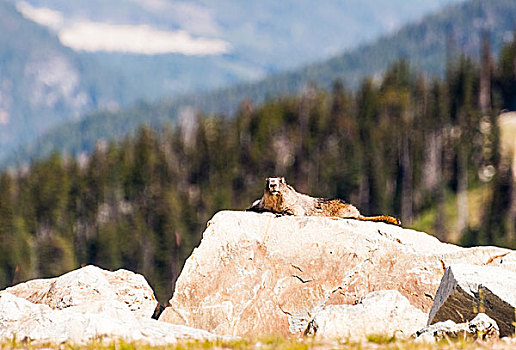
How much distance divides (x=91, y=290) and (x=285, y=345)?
10.1 metres

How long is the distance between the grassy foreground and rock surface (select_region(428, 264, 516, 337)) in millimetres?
2461

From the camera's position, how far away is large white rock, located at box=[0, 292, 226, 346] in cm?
1427

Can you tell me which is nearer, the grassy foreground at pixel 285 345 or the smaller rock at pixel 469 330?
the grassy foreground at pixel 285 345

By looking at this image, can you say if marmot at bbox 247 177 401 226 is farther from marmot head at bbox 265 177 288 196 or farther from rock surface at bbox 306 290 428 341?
rock surface at bbox 306 290 428 341

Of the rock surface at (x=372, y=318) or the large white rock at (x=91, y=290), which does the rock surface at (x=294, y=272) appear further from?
the large white rock at (x=91, y=290)

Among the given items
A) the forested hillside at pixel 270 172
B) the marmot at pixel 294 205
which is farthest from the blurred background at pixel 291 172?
the marmot at pixel 294 205

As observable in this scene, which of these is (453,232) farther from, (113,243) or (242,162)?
(113,243)

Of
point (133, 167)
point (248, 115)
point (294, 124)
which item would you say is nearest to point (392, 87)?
point (294, 124)

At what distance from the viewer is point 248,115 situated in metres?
145

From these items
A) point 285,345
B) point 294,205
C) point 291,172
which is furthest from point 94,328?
point 291,172

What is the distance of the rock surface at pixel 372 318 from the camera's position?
16.1 meters

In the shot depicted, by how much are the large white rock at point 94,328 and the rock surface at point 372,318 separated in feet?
8.39

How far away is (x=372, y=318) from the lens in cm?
1644

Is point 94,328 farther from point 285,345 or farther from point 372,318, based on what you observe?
point 372,318
